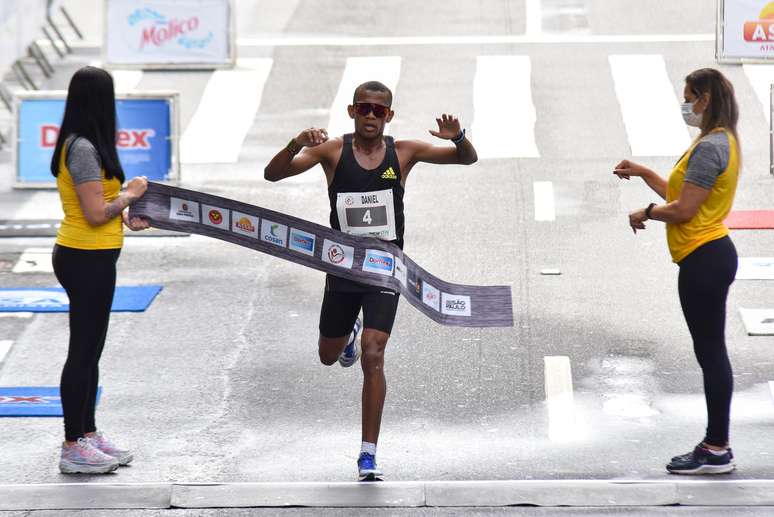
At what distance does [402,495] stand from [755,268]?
19.2ft

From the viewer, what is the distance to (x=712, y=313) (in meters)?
7.46

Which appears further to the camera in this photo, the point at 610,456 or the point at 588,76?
the point at 588,76

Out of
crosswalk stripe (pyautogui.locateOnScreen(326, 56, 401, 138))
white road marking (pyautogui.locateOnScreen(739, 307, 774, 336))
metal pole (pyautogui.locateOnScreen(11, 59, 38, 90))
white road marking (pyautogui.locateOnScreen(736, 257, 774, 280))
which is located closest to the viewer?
white road marking (pyautogui.locateOnScreen(739, 307, 774, 336))

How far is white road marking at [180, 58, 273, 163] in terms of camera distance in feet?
53.7

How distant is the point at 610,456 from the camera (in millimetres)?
7934

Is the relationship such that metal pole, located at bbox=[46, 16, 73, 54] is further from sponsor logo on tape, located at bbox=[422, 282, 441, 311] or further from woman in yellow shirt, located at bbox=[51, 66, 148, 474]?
sponsor logo on tape, located at bbox=[422, 282, 441, 311]

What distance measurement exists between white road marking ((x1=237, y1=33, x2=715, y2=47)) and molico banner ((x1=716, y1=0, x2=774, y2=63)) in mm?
2820

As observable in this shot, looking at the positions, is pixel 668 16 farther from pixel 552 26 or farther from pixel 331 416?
pixel 331 416

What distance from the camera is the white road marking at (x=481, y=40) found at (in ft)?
66.6

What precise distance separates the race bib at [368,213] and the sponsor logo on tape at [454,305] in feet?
2.19

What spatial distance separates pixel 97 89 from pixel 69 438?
1897 mm

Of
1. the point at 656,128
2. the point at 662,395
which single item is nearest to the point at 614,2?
the point at 656,128

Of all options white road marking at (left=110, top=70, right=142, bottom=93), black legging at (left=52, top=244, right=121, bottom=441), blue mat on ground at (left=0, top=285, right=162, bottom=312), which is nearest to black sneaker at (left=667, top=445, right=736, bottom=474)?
black legging at (left=52, top=244, right=121, bottom=441)

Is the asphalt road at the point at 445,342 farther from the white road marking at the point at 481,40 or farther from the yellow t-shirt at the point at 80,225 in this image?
the white road marking at the point at 481,40
